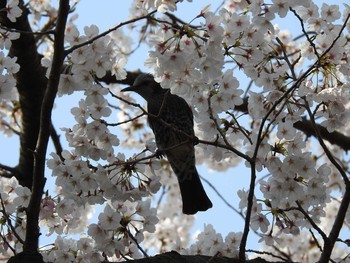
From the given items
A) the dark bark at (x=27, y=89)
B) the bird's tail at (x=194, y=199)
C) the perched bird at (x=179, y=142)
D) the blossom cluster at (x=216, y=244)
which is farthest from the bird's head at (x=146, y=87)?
the blossom cluster at (x=216, y=244)

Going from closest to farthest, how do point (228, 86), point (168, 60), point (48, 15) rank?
1. point (168, 60)
2. point (228, 86)
3. point (48, 15)

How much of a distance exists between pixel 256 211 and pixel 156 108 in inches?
73.9

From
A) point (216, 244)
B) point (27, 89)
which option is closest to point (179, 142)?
point (216, 244)

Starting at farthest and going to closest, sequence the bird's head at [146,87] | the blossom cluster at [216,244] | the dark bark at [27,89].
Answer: the bird's head at [146,87]
the dark bark at [27,89]
the blossom cluster at [216,244]

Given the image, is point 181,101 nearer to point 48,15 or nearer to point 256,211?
point 256,211

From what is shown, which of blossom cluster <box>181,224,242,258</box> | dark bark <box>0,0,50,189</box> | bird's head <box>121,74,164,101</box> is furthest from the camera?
bird's head <box>121,74,164,101</box>

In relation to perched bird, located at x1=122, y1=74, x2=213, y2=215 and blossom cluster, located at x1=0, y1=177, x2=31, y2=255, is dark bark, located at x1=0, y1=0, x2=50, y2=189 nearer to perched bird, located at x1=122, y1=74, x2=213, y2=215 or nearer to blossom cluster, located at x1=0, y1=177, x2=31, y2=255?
perched bird, located at x1=122, y1=74, x2=213, y2=215

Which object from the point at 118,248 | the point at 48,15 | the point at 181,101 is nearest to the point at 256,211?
the point at 118,248

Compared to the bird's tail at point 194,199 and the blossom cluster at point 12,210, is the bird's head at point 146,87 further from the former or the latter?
the blossom cluster at point 12,210

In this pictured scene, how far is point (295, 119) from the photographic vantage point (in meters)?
3.04

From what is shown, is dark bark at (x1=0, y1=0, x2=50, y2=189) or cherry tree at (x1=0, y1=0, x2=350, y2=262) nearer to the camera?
cherry tree at (x1=0, y1=0, x2=350, y2=262)

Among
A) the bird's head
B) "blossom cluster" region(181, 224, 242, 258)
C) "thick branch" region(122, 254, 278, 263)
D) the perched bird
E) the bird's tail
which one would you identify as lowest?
"thick branch" region(122, 254, 278, 263)

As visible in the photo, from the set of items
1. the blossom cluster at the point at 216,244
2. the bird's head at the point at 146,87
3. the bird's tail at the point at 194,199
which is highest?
the bird's head at the point at 146,87

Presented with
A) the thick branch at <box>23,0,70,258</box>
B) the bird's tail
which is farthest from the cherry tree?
the bird's tail
